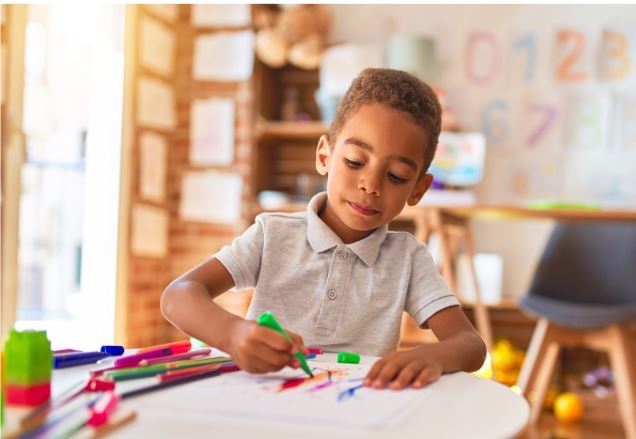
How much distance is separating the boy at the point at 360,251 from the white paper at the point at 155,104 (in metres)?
2.50

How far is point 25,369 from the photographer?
1.83 ft

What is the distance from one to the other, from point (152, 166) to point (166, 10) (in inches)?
30.9

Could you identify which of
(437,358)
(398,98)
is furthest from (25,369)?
(398,98)

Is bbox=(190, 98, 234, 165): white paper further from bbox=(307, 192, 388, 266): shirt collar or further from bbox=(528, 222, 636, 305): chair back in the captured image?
bbox=(307, 192, 388, 266): shirt collar

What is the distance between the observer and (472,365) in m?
0.84

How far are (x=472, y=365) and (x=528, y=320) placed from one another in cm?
293

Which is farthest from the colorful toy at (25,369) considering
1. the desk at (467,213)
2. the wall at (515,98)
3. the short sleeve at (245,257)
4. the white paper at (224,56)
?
the wall at (515,98)

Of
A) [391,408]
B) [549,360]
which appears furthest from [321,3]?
[391,408]

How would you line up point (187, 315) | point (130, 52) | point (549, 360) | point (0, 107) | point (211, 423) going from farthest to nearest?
point (130, 52) < point (549, 360) < point (0, 107) < point (187, 315) < point (211, 423)

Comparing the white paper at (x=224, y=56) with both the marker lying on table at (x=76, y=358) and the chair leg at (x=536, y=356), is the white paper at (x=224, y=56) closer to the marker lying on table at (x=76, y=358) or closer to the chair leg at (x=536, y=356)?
the chair leg at (x=536, y=356)

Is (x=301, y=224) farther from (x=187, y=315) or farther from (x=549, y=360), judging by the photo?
(x=549, y=360)

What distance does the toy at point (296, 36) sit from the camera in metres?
3.50

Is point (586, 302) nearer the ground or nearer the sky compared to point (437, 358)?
nearer the ground

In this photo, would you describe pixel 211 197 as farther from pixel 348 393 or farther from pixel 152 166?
pixel 348 393
